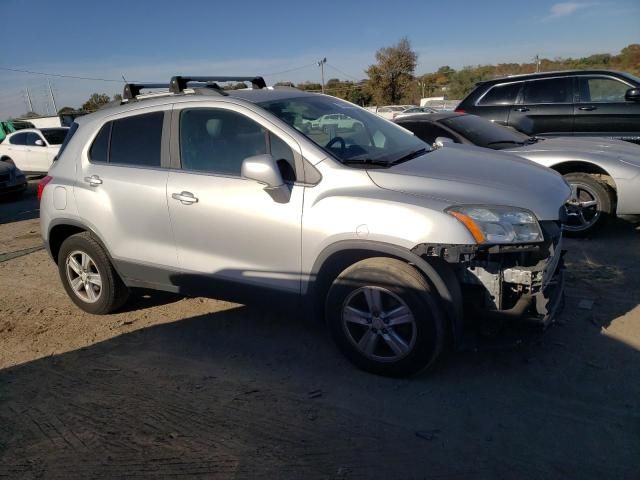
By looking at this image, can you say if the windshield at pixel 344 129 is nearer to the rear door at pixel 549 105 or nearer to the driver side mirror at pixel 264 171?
the driver side mirror at pixel 264 171

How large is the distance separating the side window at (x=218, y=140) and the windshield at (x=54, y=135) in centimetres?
1233

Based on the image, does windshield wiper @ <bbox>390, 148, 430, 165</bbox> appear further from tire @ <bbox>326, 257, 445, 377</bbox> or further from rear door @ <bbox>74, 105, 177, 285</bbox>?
rear door @ <bbox>74, 105, 177, 285</bbox>

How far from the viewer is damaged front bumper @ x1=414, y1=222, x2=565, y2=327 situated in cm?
287

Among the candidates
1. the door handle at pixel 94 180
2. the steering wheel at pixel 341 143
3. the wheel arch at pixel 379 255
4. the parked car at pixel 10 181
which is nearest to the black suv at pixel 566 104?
the steering wheel at pixel 341 143

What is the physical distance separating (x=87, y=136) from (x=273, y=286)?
220cm

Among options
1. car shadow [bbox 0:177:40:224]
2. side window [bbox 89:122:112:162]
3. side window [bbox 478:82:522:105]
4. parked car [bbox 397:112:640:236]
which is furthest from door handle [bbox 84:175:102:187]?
car shadow [bbox 0:177:40:224]

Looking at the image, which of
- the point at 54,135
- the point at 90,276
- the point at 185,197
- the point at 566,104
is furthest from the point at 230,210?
the point at 54,135

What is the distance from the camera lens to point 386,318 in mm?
3119

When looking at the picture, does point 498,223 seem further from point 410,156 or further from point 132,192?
point 132,192

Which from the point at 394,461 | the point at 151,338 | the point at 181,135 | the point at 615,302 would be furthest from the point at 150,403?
the point at 615,302

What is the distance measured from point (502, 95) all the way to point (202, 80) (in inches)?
195

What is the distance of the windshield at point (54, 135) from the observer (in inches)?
562

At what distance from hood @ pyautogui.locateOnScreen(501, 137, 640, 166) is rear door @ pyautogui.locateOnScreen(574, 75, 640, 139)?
5.06 feet

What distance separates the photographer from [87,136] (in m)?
4.30
